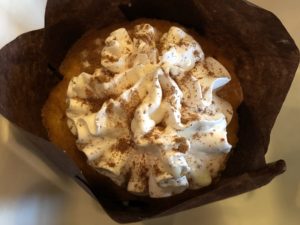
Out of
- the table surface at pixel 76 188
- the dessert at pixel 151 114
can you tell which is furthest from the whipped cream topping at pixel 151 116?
the table surface at pixel 76 188

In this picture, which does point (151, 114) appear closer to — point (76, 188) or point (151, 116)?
point (151, 116)

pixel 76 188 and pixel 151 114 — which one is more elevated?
pixel 151 114

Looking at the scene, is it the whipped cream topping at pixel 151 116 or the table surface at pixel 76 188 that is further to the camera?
the table surface at pixel 76 188

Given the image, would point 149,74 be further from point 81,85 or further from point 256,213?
point 256,213

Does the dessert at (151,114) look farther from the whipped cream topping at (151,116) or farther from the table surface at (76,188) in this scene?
the table surface at (76,188)

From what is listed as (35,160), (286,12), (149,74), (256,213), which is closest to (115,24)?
(149,74)

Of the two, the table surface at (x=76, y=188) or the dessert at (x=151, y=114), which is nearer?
the dessert at (x=151, y=114)

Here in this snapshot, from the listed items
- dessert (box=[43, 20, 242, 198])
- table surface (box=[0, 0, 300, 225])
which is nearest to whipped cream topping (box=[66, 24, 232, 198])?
dessert (box=[43, 20, 242, 198])

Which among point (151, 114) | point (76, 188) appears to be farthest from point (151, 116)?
point (76, 188)
